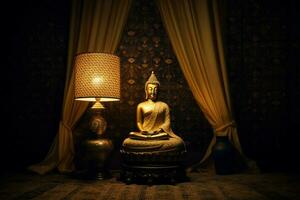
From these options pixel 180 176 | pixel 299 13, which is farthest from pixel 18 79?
pixel 299 13

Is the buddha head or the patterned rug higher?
the buddha head

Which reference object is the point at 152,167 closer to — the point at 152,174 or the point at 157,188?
the point at 152,174

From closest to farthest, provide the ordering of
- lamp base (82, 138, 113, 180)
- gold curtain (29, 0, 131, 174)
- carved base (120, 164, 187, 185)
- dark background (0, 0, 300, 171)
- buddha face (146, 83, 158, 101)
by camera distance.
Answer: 1. carved base (120, 164, 187, 185)
2. lamp base (82, 138, 113, 180)
3. buddha face (146, 83, 158, 101)
4. gold curtain (29, 0, 131, 174)
5. dark background (0, 0, 300, 171)

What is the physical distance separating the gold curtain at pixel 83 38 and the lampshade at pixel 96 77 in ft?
2.01

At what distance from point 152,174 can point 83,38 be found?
203 centimetres

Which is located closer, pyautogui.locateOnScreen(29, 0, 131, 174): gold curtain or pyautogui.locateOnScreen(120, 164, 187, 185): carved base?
pyautogui.locateOnScreen(120, 164, 187, 185): carved base

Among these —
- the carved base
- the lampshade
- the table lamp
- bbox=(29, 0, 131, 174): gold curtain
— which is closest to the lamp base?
the table lamp

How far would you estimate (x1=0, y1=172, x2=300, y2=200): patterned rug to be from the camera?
292cm

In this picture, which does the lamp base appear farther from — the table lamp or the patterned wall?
the patterned wall

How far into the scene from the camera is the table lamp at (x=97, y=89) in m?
3.68

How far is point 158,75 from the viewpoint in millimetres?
4531

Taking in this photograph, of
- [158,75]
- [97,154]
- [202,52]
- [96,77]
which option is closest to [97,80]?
[96,77]

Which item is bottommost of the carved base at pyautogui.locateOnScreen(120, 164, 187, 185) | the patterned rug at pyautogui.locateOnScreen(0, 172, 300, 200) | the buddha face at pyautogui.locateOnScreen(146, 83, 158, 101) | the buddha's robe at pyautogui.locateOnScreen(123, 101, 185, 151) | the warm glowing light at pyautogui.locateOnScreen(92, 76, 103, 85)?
the patterned rug at pyautogui.locateOnScreen(0, 172, 300, 200)

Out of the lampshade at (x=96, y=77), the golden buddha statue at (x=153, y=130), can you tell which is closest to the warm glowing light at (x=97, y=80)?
the lampshade at (x=96, y=77)
